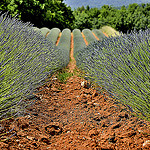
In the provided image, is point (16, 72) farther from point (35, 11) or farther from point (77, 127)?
point (35, 11)

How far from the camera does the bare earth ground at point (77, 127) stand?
2.26 meters

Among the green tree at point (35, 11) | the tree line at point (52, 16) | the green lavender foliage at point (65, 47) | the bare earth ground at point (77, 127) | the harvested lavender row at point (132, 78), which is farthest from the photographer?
the tree line at point (52, 16)

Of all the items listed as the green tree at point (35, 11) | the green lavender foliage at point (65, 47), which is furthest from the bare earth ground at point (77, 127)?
the green tree at point (35, 11)

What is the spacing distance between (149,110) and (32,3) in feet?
70.4

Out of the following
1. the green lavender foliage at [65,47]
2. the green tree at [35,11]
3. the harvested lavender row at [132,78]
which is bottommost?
the harvested lavender row at [132,78]

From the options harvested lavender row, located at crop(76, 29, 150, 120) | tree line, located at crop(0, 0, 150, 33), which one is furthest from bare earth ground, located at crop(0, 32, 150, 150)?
tree line, located at crop(0, 0, 150, 33)

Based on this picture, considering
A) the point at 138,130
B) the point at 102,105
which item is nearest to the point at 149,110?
the point at 138,130

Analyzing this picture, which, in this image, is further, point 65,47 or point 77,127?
point 65,47

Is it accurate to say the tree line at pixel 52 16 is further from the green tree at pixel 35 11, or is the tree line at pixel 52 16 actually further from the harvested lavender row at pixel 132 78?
the harvested lavender row at pixel 132 78

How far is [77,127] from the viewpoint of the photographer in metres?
2.89

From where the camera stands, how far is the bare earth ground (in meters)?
2.26

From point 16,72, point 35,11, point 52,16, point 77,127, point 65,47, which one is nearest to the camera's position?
point 16,72

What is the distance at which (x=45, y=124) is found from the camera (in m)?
2.88

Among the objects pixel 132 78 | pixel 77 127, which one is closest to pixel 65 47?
pixel 132 78
